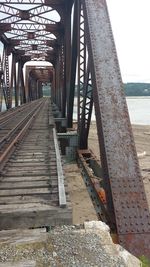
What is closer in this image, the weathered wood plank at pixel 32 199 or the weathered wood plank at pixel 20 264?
the weathered wood plank at pixel 20 264

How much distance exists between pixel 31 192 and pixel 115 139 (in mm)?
1366

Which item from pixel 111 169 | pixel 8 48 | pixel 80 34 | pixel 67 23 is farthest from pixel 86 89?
pixel 8 48

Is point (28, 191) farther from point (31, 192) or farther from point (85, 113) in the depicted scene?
point (85, 113)

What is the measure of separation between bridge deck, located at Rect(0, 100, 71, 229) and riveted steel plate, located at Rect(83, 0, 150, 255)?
2.16 ft

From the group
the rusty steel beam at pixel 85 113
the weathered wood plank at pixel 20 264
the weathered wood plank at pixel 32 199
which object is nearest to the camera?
the weathered wood plank at pixel 20 264

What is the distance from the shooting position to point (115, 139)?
4.59 meters

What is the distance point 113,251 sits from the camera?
3.21 m

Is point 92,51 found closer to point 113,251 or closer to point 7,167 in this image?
point 7,167

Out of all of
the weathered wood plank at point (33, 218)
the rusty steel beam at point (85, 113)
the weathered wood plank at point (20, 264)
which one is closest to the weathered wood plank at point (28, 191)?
the weathered wood plank at point (33, 218)

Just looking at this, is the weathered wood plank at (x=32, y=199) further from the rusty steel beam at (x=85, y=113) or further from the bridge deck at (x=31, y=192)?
the rusty steel beam at (x=85, y=113)

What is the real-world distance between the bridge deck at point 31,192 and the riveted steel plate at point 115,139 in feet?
2.16

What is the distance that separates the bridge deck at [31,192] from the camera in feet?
12.9

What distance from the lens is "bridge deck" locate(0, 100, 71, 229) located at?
12.9 feet

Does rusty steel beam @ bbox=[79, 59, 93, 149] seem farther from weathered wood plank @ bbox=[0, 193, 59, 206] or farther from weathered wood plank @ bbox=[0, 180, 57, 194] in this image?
weathered wood plank @ bbox=[0, 193, 59, 206]
